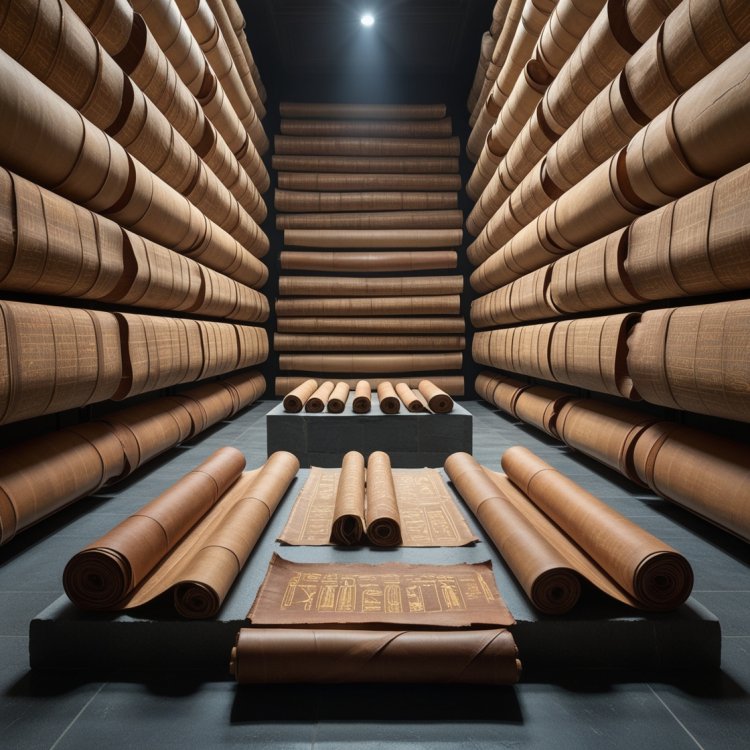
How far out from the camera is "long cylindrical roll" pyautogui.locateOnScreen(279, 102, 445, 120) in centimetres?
1048

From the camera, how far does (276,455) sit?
3586 millimetres

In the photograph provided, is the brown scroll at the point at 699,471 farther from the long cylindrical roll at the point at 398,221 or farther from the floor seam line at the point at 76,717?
the long cylindrical roll at the point at 398,221

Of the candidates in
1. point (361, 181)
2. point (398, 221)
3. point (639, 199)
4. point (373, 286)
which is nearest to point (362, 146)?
point (361, 181)

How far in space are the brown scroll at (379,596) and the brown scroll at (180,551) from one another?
181 mm

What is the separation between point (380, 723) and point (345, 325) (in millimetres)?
8579

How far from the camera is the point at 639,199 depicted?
3.92 m

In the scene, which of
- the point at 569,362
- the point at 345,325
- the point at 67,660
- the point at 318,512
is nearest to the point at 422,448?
the point at 569,362

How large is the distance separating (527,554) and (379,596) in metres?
0.54

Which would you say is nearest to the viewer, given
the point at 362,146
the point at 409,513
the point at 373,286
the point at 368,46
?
the point at 409,513

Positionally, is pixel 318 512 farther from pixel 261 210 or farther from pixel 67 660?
pixel 261 210

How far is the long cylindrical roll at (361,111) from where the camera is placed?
1048 cm

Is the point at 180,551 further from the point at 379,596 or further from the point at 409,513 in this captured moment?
the point at 409,513

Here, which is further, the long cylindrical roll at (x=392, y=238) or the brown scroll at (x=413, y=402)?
the long cylindrical roll at (x=392, y=238)

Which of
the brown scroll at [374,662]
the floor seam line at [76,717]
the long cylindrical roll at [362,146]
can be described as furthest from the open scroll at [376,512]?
the long cylindrical roll at [362,146]
